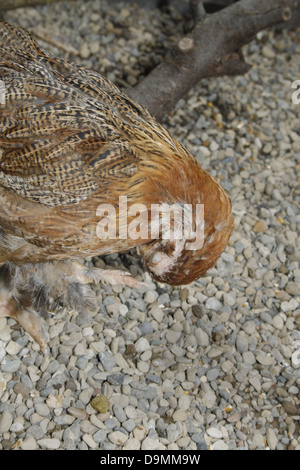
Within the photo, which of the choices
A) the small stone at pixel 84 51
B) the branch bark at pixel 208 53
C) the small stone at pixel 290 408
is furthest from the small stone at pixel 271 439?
the small stone at pixel 84 51

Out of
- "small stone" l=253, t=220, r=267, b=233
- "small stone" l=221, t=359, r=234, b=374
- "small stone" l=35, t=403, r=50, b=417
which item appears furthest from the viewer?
"small stone" l=253, t=220, r=267, b=233

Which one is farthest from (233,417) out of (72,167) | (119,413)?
(72,167)

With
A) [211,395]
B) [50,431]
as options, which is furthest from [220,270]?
[50,431]

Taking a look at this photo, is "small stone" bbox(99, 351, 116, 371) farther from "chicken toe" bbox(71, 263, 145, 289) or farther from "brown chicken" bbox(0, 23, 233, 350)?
"brown chicken" bbox(0, 23, 233, 350)

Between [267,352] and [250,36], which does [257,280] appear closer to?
[267,352]

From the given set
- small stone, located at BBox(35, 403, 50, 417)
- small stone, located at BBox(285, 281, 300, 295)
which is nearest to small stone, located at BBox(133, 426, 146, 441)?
small stone, located at BBox(35, 403, 50, 417)
